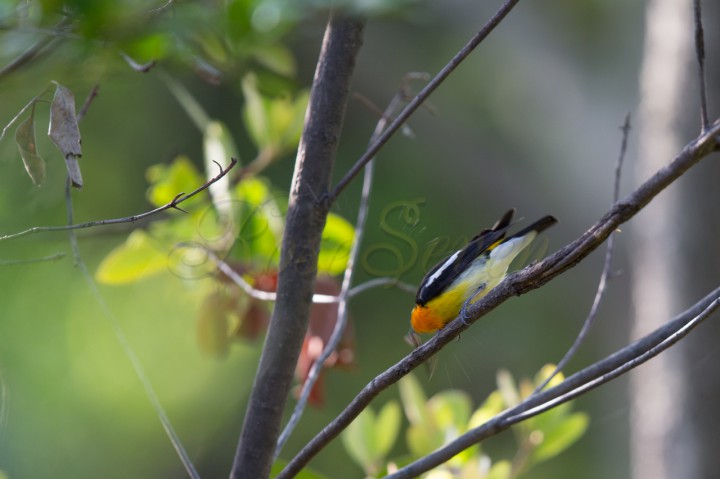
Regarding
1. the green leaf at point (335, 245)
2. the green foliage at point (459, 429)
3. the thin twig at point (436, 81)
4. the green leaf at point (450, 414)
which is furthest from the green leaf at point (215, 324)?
the thin twig at point (436, 81)

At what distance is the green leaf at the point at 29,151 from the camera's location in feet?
2.57

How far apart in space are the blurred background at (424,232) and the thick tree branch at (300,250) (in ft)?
1.18

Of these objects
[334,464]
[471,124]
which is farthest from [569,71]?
[334,464]

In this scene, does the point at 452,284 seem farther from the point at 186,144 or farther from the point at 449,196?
the point at 186,144

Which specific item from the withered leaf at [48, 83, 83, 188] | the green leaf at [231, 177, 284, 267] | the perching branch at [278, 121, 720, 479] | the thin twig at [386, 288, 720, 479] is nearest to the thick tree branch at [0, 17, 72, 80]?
the withered leaf at [48, 83, 83, 188]

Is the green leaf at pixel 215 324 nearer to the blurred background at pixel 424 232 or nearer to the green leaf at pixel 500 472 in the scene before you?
the blurred background at pixel 424 232

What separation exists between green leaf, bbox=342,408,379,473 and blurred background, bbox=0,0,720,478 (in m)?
0.10

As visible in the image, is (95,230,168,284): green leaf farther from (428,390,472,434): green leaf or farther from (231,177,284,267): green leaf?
(428,390,472,434): green leaf

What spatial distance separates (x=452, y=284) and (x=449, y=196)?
255 centimetres

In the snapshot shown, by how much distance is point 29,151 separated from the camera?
789 millimetres

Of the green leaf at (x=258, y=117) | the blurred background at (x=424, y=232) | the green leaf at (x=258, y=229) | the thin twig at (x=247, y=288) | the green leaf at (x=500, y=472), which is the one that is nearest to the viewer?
the thin twig at (x=247, y=288)

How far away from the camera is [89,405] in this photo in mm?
3068

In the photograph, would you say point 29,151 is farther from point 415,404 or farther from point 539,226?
point 415,404

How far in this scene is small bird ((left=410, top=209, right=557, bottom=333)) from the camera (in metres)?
1.05
